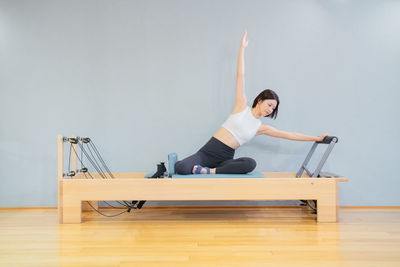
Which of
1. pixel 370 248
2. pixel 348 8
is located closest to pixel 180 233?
pixel 370 248

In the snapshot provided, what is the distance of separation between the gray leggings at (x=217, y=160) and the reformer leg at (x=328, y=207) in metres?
0.56

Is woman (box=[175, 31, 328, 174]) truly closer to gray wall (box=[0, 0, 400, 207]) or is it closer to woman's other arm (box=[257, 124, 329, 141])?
woman's other arm (box=[257, 124, 329, 141])

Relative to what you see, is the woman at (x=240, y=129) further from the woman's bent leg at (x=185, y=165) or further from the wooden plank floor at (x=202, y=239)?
the wooden plank floor at (x=202, y=239)

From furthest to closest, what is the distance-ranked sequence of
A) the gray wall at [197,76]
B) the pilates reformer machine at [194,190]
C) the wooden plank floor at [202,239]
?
the gray wall at [197,76], the pilates reformer machine at [194,190], the wooden plank floor at [202,239]

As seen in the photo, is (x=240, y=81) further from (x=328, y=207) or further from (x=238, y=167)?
(x=328, y=207)

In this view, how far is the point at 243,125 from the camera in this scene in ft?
9.31

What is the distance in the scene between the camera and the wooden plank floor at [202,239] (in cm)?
168

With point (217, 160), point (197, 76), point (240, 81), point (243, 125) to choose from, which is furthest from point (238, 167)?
point (197, 76)

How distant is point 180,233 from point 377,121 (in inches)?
84.6

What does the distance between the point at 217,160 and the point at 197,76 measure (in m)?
0.84

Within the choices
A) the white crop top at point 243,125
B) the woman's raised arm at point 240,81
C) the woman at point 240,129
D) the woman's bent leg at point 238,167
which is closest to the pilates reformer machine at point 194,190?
the woman's bent leg at point 238,167

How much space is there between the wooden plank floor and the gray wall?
0.58 m

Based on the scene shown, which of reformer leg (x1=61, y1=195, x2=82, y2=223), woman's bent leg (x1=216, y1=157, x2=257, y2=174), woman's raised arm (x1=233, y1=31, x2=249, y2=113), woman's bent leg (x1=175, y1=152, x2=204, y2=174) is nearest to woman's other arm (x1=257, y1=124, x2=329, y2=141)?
woman's raised arm (x1=233, y1=31, x2=249, y2=113)

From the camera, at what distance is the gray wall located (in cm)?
317
